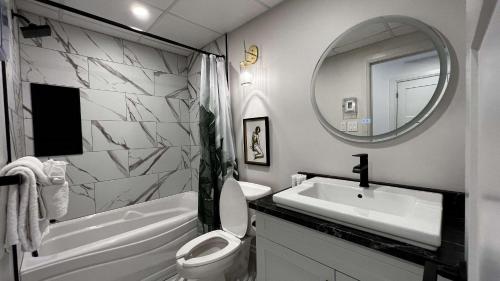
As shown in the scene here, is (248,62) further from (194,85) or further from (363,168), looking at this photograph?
(363,168)

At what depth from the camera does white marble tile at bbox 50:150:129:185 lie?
1982 millimetres

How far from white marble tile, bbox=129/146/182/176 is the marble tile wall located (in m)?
0.01

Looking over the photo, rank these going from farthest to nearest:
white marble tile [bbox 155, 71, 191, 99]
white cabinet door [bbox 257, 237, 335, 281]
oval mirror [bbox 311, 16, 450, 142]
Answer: white marble tile [bbox 155, 71, 191, 99] < oval mirror [bbox 311, 16, 450, 142] < white cabinet door [bbox 257, 237, 335, 281]

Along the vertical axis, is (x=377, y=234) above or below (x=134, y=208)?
above

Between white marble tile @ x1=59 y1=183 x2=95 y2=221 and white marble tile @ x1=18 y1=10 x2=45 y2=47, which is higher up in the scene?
white marble tile @ x1=18 y1=10 x2=45 y2=47

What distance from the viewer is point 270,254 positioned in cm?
118

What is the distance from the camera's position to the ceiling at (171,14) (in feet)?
5.52

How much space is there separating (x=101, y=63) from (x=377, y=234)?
2.79m

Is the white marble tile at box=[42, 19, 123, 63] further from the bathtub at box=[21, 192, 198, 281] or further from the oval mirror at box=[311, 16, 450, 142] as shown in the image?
the oval mirror at box=[311, 16, 450, 142]

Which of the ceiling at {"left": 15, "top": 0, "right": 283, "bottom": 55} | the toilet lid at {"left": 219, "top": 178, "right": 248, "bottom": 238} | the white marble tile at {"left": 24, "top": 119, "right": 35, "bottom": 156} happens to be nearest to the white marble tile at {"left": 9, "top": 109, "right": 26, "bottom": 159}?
the white marble tile at {"left": 24, "top": 119, "right": 35, "bottom": 156}

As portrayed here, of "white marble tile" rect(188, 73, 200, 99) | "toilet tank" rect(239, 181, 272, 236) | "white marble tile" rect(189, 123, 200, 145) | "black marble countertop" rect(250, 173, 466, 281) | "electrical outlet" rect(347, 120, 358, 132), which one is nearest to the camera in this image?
"black marble countertop" rect(250, 173, 466, 281)

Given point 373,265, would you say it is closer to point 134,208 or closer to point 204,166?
point 204,166

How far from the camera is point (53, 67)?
1899 millimetres

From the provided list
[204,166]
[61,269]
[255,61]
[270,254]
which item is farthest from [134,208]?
[255,61]
